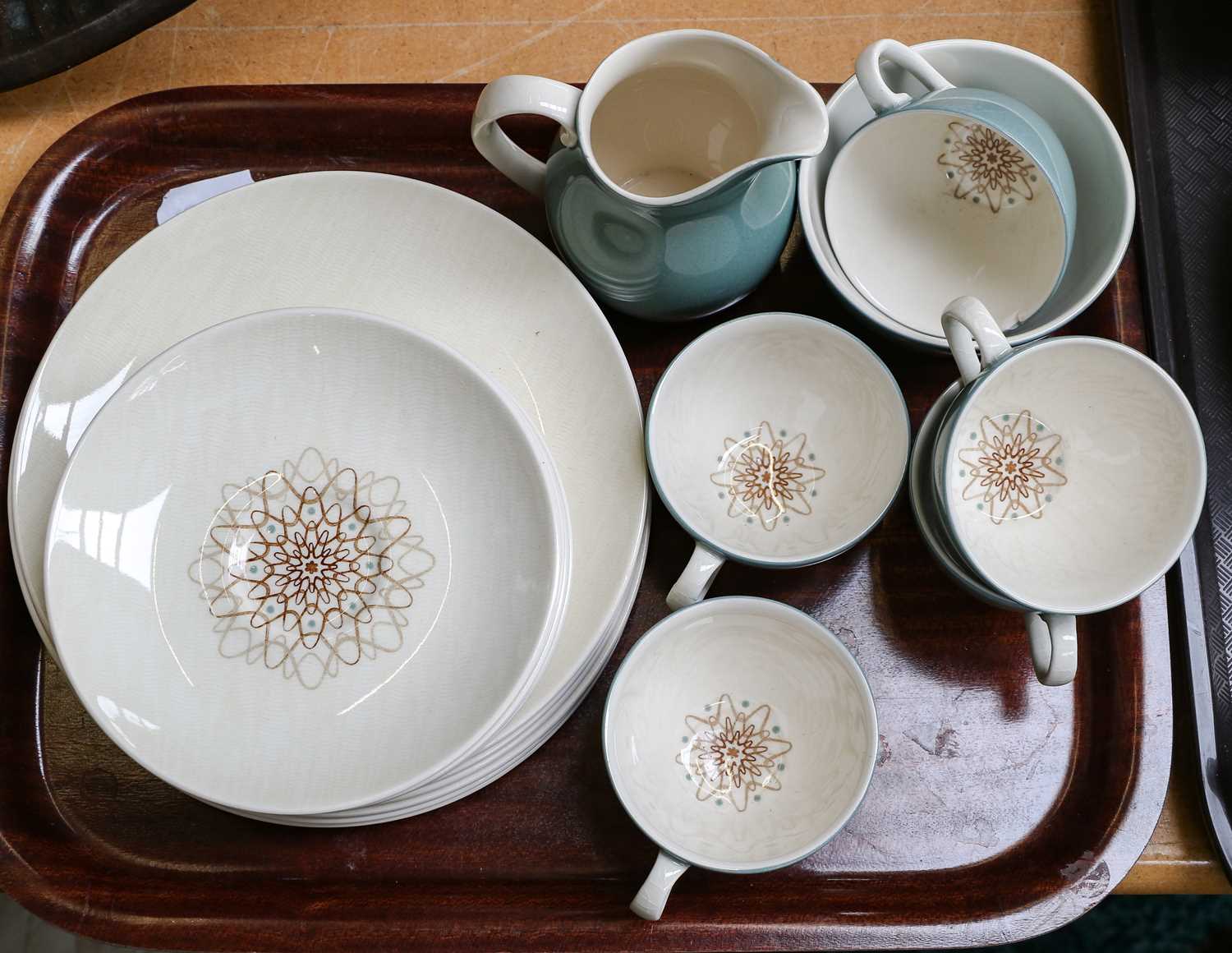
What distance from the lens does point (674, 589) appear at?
0.63 metres

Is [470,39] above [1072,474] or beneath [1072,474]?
above

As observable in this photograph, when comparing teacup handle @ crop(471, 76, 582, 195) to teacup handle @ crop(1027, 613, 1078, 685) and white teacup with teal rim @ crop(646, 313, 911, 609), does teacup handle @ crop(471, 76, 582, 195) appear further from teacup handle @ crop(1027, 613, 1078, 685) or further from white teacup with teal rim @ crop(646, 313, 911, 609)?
teacup handle @ crop(1027, 613, 1078, 685)

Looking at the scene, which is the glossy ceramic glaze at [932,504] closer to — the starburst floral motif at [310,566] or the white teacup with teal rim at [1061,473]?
the white teacup with teal rim at [1061,473]

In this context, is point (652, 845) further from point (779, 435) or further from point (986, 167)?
point (986, 167)

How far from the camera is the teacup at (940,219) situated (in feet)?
2.28

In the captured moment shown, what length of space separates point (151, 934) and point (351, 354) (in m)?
0.41

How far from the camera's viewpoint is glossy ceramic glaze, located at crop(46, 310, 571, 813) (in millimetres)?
566

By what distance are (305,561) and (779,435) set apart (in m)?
0.36

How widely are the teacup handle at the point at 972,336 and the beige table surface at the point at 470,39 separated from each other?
11.7 inches

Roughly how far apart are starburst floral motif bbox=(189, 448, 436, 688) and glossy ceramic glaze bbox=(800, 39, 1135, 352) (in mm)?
359

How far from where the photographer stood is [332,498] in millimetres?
631

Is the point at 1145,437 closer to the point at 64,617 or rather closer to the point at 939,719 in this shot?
the point at 939,719

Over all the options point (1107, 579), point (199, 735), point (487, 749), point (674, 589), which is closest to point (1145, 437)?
point (1107, 579)

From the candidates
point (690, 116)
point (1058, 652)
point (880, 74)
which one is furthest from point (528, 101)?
point (1058, 652)
